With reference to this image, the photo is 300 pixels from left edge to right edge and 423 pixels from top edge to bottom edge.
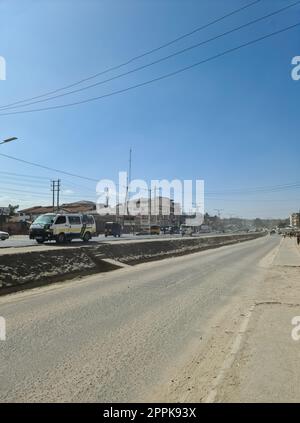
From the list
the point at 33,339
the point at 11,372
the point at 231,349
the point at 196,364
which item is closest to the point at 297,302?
the point at 231,349

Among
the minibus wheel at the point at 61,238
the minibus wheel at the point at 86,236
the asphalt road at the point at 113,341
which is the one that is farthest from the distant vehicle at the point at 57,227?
the asphalt road at the point at 113,341

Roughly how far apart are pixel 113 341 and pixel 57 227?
919 inches

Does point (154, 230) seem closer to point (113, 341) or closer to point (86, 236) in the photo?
point (86, 236)

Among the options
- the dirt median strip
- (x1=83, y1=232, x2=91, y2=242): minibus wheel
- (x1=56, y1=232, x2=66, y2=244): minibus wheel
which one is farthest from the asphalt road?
(x1=83, y1=232, x2=91, y2=242): minibus wheel

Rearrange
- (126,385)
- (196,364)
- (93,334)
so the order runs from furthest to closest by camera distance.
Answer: (93,334) → (196,364) → (126,385)

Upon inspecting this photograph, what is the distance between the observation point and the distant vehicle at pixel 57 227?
29.3 m

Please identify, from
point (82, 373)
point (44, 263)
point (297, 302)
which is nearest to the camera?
point (82, 373)

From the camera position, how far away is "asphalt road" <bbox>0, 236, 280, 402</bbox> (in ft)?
16.5

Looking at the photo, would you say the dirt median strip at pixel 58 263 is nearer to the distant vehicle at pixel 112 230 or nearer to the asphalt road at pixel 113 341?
the asphalt road at pixel 113 341

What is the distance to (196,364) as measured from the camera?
6137 mm

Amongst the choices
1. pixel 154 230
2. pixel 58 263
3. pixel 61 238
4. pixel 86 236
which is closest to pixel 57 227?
pixel 61 238

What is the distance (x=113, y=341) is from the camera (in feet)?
23.2
